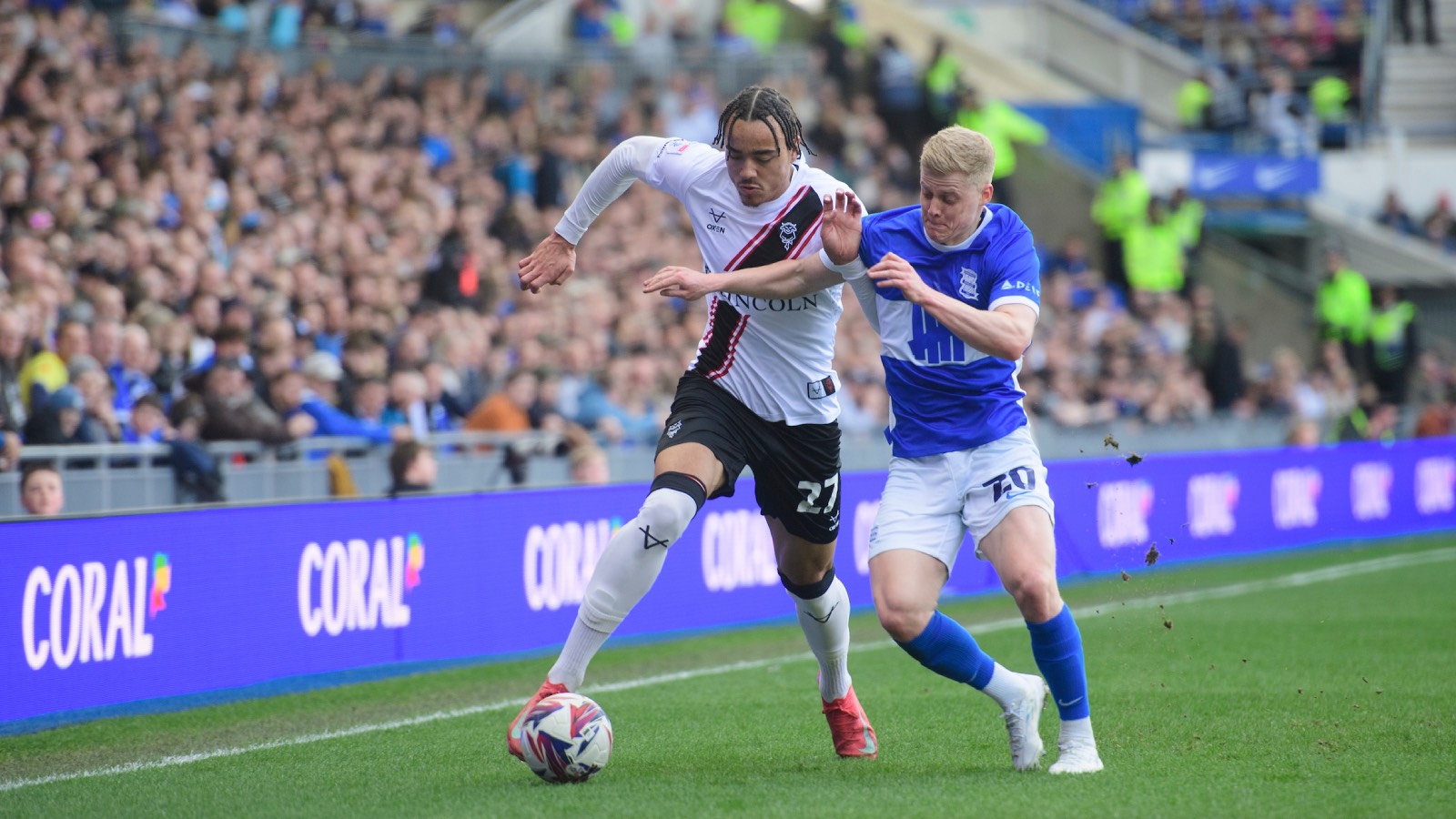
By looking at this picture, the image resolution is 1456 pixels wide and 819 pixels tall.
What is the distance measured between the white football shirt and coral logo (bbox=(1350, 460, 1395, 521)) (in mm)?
14221

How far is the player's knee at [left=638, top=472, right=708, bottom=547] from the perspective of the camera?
6.20 m

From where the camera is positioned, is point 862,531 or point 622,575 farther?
point 862,531

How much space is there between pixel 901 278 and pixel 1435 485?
17.3m

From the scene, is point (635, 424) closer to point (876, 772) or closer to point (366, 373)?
point (366, 373)

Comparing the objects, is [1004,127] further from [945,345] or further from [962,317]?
[962,317]

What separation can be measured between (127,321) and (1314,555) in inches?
475

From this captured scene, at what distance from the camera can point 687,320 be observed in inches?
659

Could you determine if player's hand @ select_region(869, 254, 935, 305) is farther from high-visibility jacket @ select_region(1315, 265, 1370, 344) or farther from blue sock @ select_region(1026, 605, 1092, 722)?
high-visibility jacket @ select_region(1315, 265, 1370, 344)

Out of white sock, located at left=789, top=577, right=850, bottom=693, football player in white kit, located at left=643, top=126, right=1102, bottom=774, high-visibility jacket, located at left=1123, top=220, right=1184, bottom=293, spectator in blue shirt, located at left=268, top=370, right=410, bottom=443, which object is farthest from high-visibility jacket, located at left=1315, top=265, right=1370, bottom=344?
football player in white kit, located at left=643, top=126, right=1102, bottom=774

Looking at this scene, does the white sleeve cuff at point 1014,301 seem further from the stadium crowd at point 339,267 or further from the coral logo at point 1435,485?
the coral logo at point 1435,485

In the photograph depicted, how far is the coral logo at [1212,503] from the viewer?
16797mm

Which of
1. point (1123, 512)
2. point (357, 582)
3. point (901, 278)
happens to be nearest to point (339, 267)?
point (357, 582)

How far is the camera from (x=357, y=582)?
950 centimetres

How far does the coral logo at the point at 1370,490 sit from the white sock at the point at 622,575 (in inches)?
588
